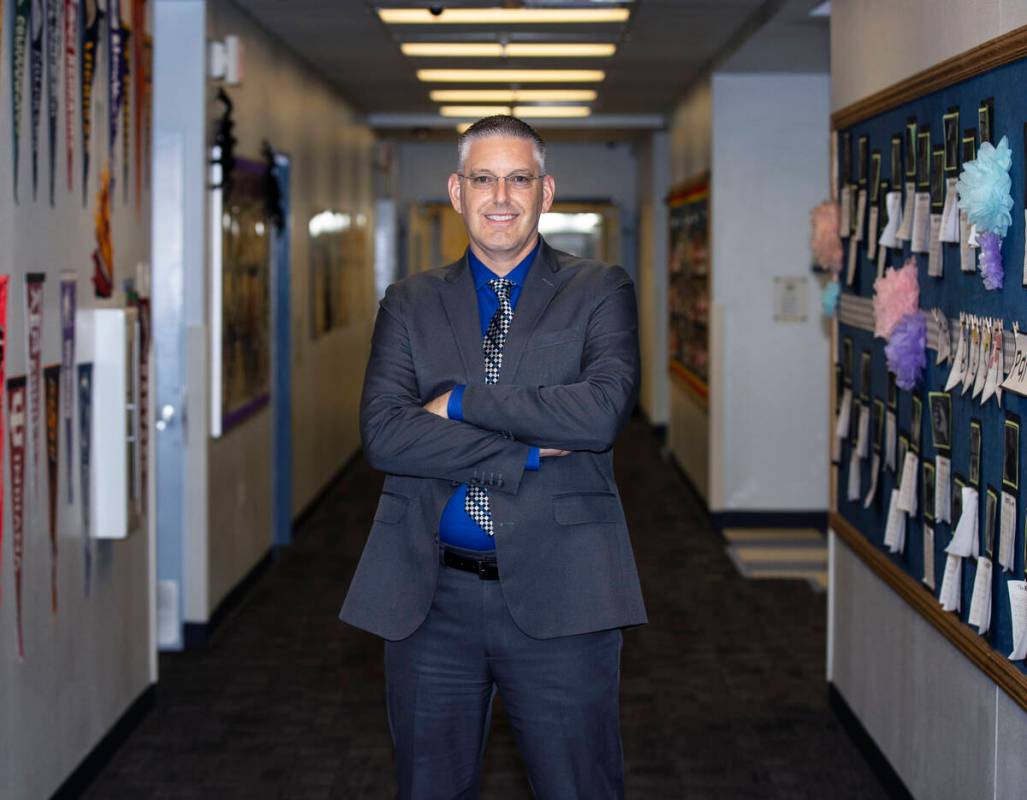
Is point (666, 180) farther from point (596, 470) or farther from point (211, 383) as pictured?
point (596, 470)

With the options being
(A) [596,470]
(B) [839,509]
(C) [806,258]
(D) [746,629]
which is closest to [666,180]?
(C) [806,258]

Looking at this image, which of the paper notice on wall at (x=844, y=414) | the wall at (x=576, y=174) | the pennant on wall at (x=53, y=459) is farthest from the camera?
the wall at (x=576, y=174)

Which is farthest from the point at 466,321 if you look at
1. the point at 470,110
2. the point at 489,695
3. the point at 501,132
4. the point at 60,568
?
the point at 470,110

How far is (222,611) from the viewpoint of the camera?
6.39 metres

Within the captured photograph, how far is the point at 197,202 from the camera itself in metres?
5.99

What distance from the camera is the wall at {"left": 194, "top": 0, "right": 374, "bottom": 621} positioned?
6477mm

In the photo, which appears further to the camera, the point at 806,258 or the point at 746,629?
the point at 806,258

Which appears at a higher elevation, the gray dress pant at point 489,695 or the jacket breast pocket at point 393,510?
the jacket breast pocket at point 393,510

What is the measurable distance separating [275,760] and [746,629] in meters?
2.44

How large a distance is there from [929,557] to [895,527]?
1.10 feet

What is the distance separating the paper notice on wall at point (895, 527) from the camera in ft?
13.1

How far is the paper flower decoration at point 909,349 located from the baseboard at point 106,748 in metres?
2.52

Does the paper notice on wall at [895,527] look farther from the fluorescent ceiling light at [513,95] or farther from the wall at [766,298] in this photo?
the fluorescent ceiling light at [513,95]

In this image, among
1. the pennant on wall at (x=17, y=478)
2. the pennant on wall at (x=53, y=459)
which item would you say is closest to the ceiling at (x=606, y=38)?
the pennant on wall at (x=53, y=459)
